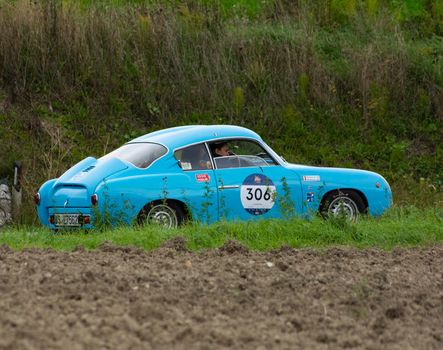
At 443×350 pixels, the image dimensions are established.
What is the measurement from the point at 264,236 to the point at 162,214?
2.25 metres


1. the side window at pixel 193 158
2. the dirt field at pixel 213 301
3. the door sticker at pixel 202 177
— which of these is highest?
the side window at pixel 193 158

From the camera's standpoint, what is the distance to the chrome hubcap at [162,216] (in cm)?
1280

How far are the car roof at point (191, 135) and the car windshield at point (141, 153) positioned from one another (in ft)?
0.41

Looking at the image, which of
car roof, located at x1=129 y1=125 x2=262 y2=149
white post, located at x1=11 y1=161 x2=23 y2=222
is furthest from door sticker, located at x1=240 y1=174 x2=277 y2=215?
white post, located at x1=11 y1=161 x2=23 y2=222

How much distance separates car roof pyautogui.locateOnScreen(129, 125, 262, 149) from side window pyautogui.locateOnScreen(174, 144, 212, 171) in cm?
10

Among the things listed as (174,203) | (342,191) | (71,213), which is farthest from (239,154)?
(71,213)

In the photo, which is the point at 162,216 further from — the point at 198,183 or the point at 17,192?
the point at 17,192

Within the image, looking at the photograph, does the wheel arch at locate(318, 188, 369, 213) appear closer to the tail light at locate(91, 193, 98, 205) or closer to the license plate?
the tail light at locate(91, 193, 98, 205)

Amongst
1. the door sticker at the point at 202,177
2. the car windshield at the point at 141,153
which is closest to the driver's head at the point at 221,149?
the door sticker at the point at 202,177

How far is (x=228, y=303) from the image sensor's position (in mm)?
6984

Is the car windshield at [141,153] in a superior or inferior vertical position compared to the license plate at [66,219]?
superior

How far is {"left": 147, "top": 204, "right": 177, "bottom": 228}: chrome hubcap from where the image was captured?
12.8 meters

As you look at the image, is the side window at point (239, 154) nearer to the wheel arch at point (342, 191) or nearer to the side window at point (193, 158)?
the side window at point (193, 158)

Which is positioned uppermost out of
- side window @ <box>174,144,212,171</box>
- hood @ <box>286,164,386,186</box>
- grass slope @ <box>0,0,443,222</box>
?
grass slope @ <box>0,0,443,222</box>
